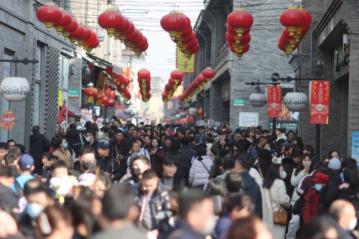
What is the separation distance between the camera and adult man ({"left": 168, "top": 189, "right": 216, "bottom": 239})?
7.01 m

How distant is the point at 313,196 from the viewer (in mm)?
12422

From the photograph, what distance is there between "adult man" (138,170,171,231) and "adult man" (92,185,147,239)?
7.58 ft

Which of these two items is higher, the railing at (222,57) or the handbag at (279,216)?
the railing at (222,57)

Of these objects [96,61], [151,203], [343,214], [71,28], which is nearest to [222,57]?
[96,61]

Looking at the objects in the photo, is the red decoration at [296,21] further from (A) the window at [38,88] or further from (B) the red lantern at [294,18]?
(A) the window at [38,88]

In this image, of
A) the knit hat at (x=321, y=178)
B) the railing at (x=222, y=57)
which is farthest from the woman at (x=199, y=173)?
the railing at (x=222, y=57)

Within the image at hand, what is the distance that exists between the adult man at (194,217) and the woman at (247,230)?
488mm

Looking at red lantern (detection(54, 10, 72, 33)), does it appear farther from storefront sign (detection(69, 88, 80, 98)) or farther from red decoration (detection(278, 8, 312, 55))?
storefront sign (detection(69, 88, 80, 98))

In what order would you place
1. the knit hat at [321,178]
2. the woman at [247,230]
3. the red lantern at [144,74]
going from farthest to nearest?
1. the red lantern at [144,74]
2. the knit hat at [321,178]
3. the woman at [247,230]

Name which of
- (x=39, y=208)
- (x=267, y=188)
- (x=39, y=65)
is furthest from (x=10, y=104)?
(x=39, y=208)

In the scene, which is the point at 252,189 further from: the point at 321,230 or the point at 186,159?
the point at 186,159

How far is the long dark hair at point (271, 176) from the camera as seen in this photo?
1272 centimetres

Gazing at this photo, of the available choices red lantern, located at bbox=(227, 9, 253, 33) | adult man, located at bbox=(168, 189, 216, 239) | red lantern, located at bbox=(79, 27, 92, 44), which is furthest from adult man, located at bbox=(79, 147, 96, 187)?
red lantern, located at bbox=(79, 27, 92, 44)

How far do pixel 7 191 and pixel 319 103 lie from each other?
1321 centimetres
